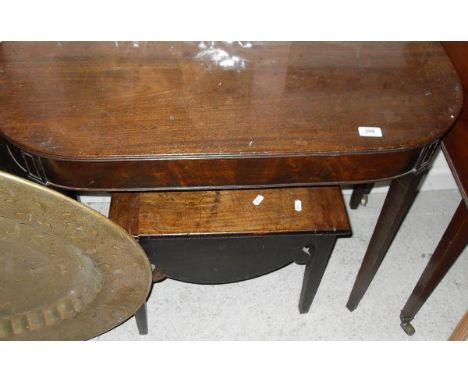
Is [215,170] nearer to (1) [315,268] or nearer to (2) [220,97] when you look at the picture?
(2) [220,97]

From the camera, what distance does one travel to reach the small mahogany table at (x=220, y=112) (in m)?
0.88

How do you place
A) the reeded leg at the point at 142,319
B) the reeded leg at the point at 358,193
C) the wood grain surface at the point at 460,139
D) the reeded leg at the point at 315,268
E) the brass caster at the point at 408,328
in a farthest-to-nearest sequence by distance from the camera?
the reeded leg at the point at 358,193 → the brass caster at the point at 408,328 → the reeded leg at the point at 142,319 → the reeded leg at the point at 315,268 → the wood grain surface at the point at 460,139

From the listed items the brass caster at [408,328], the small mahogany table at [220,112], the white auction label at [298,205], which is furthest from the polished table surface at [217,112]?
the brass caster at [408,328]

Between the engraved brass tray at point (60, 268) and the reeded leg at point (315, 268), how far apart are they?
38 centimetres

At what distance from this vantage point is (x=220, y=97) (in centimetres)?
94

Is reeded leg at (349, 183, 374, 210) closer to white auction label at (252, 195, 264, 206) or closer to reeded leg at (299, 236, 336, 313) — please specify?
reeded leg at (299, 236, 336, 313)

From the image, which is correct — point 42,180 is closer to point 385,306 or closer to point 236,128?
point 236,128

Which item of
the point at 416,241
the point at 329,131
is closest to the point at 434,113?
the point at 329,131

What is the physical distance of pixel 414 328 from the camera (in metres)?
1.44

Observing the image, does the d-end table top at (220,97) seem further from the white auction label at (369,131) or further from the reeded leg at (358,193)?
the reeded leg at (358,193)

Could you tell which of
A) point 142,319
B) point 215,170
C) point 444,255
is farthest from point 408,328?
point 215,170

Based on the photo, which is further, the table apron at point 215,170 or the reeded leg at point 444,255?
the reeded leg at point 444,255

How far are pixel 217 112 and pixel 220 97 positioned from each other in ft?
0.12

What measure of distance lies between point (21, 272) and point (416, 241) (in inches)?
46.1
